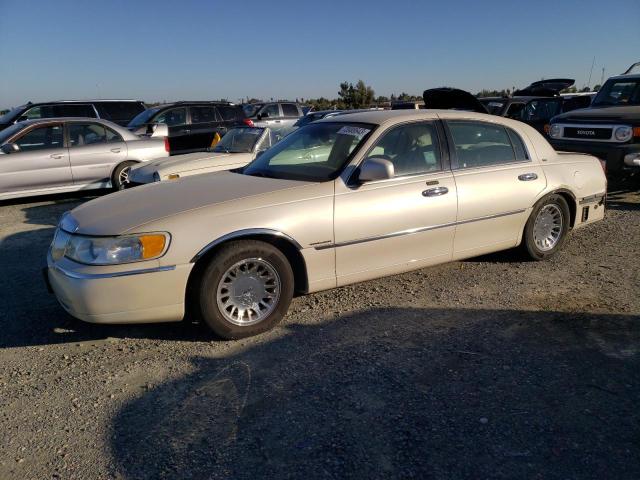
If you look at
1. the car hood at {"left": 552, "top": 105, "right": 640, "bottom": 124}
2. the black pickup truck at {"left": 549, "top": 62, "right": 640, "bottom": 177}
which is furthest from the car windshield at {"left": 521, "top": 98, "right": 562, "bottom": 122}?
the car hood at {"left": 552, "top": 105, "right": 640, "bottom": 124}

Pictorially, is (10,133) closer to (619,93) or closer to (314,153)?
(314,153)

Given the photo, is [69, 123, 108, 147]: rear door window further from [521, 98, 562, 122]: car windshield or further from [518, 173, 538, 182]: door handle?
[521, 98, 562, 122]: car windshield

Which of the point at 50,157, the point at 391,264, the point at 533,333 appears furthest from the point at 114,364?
the point at 50,157

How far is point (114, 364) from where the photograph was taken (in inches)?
135

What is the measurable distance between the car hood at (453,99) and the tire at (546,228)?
270 centimetres

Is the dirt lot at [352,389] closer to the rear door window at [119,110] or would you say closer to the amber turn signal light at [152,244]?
the amber turn signal light at [152,244]

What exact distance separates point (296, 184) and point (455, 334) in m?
1.64

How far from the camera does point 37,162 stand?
876 centimetres

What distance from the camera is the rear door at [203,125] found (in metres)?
13.1

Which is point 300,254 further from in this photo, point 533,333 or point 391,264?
point 533,333

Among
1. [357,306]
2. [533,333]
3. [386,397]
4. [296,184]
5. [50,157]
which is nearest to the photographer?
[386,397]

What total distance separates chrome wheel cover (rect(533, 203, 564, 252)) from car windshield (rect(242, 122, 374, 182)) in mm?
2126

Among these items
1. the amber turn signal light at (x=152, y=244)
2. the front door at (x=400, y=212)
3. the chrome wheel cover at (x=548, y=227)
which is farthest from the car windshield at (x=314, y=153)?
the chrome wheel cover at (x=548, y=227)

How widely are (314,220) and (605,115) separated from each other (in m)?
6.75
